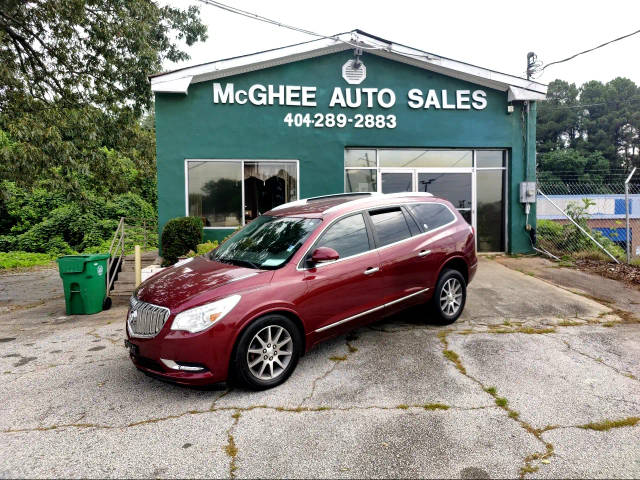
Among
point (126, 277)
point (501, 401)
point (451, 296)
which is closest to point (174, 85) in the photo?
point (126, 277)

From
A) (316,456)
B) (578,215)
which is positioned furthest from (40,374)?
(578,215)

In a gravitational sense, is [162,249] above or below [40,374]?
above

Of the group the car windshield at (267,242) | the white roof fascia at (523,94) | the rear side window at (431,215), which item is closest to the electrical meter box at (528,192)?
the white roof fascia at (523,94)

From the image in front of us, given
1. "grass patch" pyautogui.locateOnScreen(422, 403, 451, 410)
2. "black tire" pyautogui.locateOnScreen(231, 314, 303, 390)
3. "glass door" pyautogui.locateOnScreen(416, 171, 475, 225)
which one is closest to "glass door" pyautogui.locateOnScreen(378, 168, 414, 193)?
"glass door" pyautogui.locateOnScreen(416, 171, 475, 225)

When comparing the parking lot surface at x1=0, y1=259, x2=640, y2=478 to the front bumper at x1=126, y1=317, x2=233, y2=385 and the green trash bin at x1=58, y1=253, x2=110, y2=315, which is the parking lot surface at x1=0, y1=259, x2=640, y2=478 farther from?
the green trash bin at x1=58, y1=253, x2=110, y2=315

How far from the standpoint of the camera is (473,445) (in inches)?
115

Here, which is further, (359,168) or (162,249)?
(359,168)

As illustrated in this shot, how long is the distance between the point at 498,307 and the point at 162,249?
6906 millimetres

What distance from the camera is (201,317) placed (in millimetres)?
3516

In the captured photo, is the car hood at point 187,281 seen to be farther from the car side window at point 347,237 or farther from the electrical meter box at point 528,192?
the electrical meter box at point 528,192

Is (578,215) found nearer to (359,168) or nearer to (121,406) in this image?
(359,168)

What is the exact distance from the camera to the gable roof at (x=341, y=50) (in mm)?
9797

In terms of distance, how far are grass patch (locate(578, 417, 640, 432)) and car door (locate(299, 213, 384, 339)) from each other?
7.00 ft

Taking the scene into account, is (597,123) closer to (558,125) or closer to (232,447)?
(558,125)
